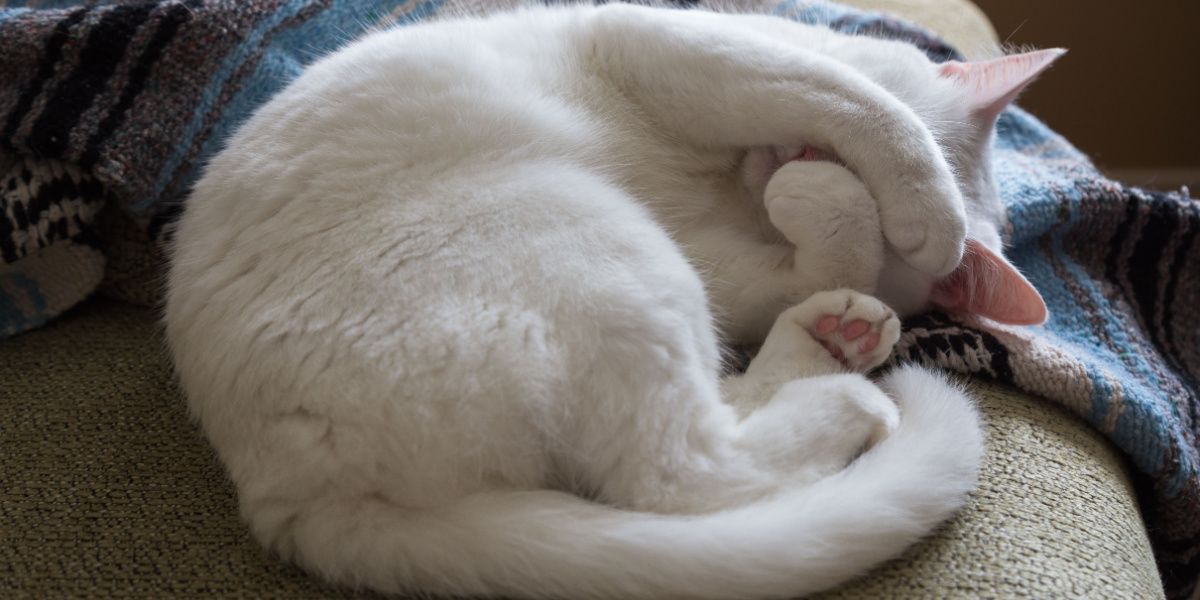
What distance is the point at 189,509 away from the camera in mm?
1087

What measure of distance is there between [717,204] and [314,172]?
0.62 meters

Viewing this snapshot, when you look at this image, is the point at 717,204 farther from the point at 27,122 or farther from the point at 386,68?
the point at 27,122

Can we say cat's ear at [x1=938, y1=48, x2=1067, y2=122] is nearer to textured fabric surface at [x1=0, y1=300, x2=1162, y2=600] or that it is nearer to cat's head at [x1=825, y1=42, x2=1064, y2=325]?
cat's head at [x1=825, y1=42, x2=1064, y2=325]

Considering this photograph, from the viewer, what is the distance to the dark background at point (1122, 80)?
314 centimetres

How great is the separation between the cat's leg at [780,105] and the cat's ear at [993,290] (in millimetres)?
80

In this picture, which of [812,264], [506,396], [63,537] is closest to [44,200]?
[63,537]

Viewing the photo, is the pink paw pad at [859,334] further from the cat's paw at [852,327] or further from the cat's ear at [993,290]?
the cat's ear at [993,290]

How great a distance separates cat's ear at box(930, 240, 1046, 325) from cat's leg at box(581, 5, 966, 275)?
0.26 ft

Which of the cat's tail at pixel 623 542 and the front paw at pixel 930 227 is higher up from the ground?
the front paw at pixel 930 227

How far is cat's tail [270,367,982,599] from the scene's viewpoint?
0.88 meters

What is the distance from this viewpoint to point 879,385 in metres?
1.20

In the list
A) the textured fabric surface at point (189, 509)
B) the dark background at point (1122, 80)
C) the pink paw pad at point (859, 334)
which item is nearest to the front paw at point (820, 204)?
the pink paw pad at point (859, 334)

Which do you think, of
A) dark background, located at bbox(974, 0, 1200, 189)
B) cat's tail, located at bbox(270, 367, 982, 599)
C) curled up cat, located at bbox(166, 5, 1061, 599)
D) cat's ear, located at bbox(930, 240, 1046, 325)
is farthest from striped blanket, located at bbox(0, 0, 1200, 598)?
dark background, located at bbox(974, 0, 1200, 189)

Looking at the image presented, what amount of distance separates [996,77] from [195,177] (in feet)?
4.19
